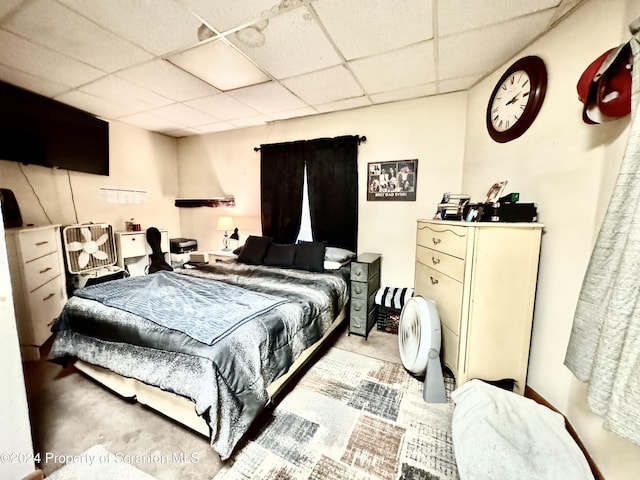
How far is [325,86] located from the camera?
244 cm

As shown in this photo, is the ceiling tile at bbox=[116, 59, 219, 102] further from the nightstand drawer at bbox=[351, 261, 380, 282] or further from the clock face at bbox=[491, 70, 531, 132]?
the clock face at bbox=[491, 70, 531, 132]

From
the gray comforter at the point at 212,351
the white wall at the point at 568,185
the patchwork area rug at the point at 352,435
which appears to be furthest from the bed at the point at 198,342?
the white wall at the point at 568,185

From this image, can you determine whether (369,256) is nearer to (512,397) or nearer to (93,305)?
(512,397)

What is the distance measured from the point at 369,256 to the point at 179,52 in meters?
2.49

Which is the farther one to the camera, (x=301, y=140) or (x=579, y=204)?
(x=301, y=140)

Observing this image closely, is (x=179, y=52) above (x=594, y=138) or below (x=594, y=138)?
above

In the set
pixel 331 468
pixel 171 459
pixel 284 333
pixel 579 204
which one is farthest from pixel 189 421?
pixel 579 204

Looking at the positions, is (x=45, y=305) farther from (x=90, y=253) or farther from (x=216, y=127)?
(x=216, y=127)

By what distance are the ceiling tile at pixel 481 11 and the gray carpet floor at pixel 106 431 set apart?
2.82 meters

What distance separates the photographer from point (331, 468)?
3.99 feet

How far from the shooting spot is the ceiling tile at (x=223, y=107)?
8.95ft

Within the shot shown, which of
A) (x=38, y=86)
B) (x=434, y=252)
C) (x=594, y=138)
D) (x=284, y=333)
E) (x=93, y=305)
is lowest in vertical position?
(x=284, y=333)

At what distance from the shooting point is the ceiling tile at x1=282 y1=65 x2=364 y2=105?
7.28 ft

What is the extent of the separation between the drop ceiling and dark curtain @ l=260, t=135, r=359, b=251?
1.99 ft
